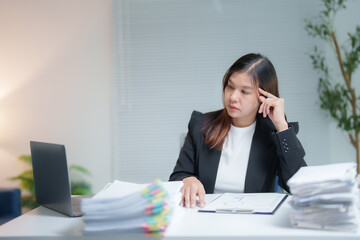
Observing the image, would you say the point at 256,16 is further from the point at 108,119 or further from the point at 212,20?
the point at 108,119

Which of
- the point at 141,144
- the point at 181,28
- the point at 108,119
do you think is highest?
the point at 181,28

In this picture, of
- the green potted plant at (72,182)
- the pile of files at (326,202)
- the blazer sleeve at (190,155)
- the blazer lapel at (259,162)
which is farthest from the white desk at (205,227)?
the green potted plant at (72,182)

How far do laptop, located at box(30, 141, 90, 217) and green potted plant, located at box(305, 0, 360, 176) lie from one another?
9.09 ft

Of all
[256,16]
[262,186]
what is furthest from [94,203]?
[256,16]

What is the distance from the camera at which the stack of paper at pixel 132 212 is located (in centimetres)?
102

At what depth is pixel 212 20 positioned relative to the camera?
3.83 metres

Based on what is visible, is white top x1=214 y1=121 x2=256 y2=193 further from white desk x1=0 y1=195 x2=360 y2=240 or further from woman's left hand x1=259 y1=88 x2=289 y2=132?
white desk x1=0 y1=195 x2=360 y2=240

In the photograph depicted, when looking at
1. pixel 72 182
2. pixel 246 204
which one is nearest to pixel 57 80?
pixel 72 182

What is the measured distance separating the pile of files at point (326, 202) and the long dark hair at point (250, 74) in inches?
33.0

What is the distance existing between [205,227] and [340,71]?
10.1 ft

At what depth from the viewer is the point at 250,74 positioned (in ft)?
6.07

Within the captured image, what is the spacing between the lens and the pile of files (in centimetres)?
103

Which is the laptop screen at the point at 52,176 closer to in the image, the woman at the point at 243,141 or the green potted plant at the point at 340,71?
the woman at the point at 243,141

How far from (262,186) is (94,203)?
1.00 metres
